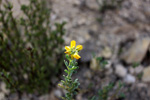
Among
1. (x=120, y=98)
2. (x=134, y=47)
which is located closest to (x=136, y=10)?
(x=134, y=47)

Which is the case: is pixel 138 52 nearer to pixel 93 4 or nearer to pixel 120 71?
pixel 120 71

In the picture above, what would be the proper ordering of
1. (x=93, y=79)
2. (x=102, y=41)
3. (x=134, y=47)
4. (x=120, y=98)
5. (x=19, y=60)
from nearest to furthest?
(x=19, y=60)
(x=120, y=98)
(x=93, y=79)
(x=134, y=47)
(x=102, y=41)

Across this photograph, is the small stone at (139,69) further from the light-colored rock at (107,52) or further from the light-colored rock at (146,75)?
the light-colored rock at (107,52)

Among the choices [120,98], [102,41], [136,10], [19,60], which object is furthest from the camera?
[136,10]

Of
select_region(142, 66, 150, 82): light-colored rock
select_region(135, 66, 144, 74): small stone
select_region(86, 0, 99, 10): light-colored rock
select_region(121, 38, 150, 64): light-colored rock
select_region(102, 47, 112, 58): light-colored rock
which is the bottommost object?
select_region(142, 66, 150, 82): light-colored rock

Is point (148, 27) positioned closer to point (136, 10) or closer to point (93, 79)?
point (136, 10)

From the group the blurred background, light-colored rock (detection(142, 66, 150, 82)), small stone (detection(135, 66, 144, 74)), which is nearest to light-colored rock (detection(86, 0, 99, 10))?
the blurred background

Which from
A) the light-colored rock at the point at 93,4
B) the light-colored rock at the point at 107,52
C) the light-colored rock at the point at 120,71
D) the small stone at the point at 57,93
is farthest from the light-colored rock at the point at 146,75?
the light-colored rock at the point at 93,4

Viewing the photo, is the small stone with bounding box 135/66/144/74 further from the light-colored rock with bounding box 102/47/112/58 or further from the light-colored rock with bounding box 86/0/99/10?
the light-colored rock with bounding box 86/0/99/10
